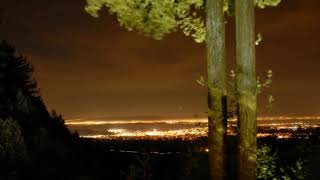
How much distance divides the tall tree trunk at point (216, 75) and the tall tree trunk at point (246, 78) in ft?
2.00

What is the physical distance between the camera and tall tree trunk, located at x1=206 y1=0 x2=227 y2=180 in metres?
14.3

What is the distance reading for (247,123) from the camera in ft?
44.7

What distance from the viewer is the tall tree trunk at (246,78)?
44.8 ft

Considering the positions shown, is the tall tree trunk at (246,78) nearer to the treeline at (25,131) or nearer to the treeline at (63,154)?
the treeline at (63,154)

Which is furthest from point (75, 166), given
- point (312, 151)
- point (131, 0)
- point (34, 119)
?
point (131, 0)

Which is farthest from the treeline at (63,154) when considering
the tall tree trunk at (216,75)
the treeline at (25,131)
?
the tall tree trunk at (216,75)

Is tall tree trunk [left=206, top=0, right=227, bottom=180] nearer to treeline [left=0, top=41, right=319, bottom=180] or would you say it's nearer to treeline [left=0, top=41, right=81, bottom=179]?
treeline [left=0, top=41, right=319, bottom=180]

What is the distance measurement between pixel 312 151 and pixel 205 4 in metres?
6.45

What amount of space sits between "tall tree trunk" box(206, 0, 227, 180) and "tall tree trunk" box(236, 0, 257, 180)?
610 millimetres

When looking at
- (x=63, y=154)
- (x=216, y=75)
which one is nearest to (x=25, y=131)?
(x=63, y=154)

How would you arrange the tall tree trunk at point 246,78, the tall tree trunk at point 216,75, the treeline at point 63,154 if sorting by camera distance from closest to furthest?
the tall tree trunk at point 246,78, the tall tree trunk at point 216,75, the treeline at point 63,154

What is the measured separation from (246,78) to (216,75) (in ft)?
2.78

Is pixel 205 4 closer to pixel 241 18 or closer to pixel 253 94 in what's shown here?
pixel 241 18

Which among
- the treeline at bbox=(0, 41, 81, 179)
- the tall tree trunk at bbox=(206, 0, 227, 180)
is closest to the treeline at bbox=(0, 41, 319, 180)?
the treeline at bbox=(0, 41, 81, 179)
